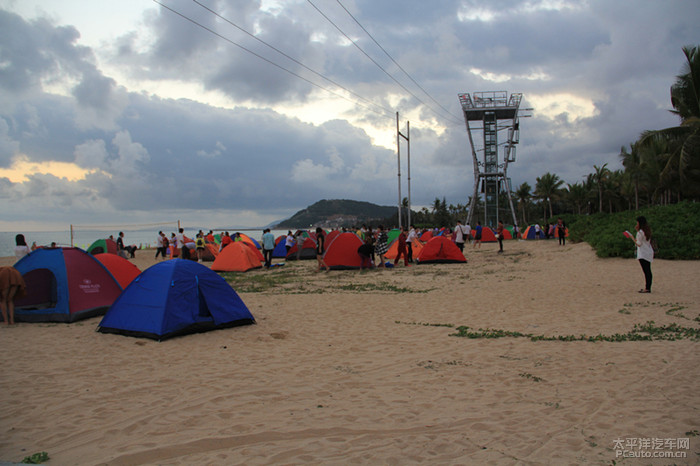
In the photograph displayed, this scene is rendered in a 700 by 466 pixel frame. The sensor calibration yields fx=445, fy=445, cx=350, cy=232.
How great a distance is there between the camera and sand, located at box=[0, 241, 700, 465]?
12.8 ft

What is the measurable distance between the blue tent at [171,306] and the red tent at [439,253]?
1359 cm

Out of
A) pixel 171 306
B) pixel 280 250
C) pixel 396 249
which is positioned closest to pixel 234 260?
pixel 280 250

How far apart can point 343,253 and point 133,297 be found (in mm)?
11104

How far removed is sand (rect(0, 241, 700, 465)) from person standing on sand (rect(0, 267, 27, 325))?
1.44ft

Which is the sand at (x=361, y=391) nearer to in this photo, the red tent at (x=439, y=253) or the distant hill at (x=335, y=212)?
the red tent at (x=439, y=253)

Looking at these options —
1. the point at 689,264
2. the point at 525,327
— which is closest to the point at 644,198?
the point at 689,264

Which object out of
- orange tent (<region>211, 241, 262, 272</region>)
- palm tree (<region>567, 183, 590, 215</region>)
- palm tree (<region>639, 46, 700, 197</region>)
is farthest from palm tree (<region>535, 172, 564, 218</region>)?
orange tent (<region>211, 241, 262, 272</region>)

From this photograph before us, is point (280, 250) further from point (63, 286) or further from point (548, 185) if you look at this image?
point (548, 185)

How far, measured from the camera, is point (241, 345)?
7.51 meters

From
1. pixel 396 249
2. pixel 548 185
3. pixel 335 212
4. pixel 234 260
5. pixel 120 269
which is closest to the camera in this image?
pixel 120 269

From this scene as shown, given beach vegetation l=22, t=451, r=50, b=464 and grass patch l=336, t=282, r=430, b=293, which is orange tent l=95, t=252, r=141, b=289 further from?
beach vegetation l=22, t=451, r=50, b=464

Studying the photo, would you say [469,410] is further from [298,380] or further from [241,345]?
[241,345]

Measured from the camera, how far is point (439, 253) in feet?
69.1

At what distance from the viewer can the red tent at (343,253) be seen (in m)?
18.7
